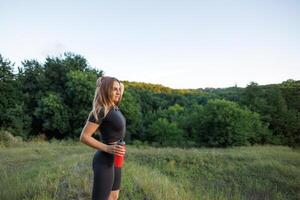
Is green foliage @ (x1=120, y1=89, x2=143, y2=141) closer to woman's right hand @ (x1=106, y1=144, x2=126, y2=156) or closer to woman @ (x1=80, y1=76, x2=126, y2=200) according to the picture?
woman @ (x1=80, y1=76, x2=126, y2=200)

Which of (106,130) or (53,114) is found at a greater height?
(106,130)

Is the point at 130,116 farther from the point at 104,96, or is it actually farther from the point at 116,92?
the point at 104,96

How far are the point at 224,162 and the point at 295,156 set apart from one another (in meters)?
4.88

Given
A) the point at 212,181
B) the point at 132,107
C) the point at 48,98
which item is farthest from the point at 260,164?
A: the point at 48,98

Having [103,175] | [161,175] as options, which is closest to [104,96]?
[103,175]

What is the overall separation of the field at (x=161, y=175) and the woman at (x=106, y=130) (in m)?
1.82

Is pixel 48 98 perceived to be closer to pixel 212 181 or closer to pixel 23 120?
pixel 23 120

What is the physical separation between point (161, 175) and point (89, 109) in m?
23.4

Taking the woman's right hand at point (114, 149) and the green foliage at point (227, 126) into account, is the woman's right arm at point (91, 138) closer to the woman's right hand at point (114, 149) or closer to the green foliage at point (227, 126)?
the woman's right hand at point (114, 149)

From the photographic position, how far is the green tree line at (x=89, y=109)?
97.5 ft

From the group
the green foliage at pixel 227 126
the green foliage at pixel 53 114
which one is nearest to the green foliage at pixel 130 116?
the green foliage at pixel 53 114

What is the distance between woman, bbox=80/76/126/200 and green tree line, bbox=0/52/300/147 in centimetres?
2733

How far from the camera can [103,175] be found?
9.83 ft

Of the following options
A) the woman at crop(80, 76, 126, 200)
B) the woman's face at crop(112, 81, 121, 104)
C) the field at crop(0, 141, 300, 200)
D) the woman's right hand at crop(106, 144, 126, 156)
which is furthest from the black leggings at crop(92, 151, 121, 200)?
the field at crop(0, 141, 300, 200)
